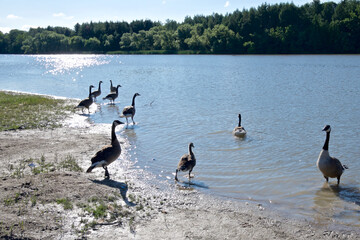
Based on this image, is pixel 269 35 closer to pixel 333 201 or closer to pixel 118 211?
pixel 333 201

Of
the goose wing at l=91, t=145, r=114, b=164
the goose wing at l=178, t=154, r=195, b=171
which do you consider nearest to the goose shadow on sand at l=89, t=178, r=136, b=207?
the goose wing at l=91, t=145, r=114, b=164

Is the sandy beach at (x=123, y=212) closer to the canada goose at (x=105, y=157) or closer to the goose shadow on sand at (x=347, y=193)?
the canada goose at (x=105, y=157)

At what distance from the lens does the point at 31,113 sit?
19219 mm

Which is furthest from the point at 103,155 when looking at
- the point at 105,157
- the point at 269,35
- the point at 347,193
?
the point at 269,35

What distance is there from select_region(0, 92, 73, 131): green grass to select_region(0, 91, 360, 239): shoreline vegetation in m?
5.94

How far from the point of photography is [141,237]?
6777 mm

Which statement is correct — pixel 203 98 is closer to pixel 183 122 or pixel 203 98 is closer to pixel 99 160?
pixel 183 122

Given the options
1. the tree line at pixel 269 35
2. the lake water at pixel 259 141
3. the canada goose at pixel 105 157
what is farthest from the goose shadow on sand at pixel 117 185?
the tree line at pixel 269 35

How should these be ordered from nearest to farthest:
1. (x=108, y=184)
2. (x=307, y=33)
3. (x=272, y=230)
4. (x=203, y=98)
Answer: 1. (x=272, y=230)
2. (x=108, y=184)
3. (x=203, y=98)
4. (x=307, y=33)

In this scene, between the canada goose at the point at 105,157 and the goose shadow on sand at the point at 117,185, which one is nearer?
the goose shadow on sand at the point at 117,185

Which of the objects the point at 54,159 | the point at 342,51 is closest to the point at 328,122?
the point at 54,159

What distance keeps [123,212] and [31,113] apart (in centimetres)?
1397

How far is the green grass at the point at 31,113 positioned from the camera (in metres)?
16.5

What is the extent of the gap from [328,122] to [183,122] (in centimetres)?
860
